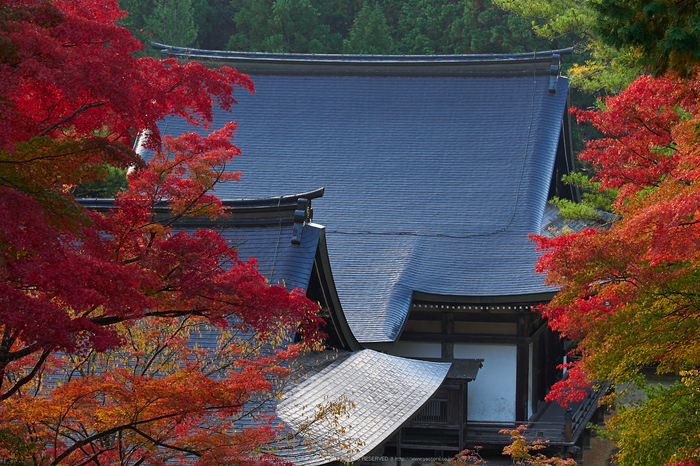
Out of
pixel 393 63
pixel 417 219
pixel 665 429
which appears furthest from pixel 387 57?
pixel 665 429

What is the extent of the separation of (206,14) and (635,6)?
89.1 ft

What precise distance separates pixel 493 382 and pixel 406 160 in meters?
4.70

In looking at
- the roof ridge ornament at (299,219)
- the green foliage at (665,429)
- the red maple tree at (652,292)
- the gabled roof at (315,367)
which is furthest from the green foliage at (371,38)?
the green foliage at (665,429)

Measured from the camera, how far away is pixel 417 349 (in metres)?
11.4

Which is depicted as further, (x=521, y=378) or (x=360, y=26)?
(x=360, y=26)

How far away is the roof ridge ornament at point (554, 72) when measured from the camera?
1472cm

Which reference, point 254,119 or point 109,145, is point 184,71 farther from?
point 254,119

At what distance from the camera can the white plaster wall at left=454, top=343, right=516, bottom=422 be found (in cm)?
1123

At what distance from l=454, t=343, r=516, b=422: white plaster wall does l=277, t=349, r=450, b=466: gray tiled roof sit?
2217 mm

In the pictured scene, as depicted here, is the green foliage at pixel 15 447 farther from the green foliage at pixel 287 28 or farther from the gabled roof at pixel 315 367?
the green foliage at pixel 287 28

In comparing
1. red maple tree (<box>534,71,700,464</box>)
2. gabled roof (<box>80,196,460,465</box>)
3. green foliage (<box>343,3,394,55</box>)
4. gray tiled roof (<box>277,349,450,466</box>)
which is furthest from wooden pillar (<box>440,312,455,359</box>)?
green foliage (<box>343,3,394,55</box>)

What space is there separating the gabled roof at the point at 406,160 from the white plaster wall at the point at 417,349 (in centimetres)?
86

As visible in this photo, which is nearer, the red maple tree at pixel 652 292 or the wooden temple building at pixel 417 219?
the red maple tree at pixel 652 292

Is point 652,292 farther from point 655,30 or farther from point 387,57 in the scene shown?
point 387,57
